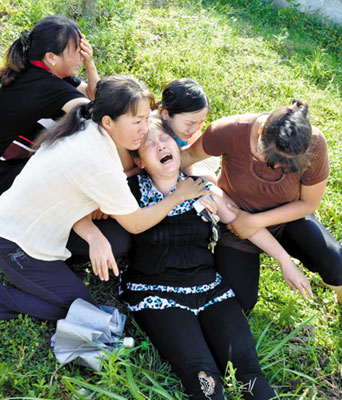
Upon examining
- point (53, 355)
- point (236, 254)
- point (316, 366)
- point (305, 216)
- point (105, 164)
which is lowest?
point (53, 355)

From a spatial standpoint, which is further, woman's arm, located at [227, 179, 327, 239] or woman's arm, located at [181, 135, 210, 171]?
woman's arm, located at [181, 135, 210, 171]

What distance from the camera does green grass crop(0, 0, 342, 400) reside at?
2666 millimetres

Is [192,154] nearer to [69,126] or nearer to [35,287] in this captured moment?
[69,126]

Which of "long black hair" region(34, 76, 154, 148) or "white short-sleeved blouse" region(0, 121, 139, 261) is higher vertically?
"long black hair" region(34, 76, 154, 148)

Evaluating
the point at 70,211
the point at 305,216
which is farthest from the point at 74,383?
the point at 305,216

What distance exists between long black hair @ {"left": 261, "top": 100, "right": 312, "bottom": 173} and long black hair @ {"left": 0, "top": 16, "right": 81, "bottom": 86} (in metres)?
1.44

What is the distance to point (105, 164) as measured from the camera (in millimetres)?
2537

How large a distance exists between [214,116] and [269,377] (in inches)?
111

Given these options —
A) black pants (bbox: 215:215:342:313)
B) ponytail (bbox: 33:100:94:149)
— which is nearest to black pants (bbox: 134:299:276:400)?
black pants (bbox: 215:215:342:313)

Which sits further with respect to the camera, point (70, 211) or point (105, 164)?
point (70, 211)

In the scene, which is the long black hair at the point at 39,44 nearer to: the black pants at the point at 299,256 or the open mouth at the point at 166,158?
the open mouth at the point at 166,158

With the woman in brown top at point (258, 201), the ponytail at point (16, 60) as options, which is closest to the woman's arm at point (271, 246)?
the woman in brown top at point (258, 201)

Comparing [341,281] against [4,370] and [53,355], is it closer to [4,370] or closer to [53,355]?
[53,355]

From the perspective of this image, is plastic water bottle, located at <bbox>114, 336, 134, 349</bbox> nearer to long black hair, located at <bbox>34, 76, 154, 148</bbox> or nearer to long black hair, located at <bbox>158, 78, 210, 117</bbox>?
long black hair, located at <bbox>34, 76, 154, 148</bbox>
